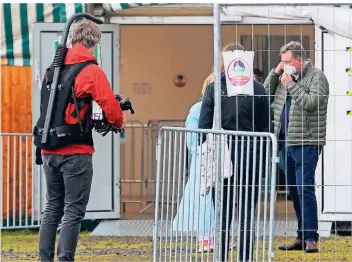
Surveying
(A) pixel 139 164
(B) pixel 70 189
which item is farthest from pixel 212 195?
(A) pixel 139 164

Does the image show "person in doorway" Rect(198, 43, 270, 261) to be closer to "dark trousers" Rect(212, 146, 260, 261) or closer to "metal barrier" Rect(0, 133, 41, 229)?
"dark trousers" Rect(212, 146, 260, 261)

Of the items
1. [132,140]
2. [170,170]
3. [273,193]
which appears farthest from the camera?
[132,140]

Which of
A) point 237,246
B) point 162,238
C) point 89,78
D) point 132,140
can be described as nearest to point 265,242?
point 237,246

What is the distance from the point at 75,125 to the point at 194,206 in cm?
120

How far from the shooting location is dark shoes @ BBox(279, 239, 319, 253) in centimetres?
851

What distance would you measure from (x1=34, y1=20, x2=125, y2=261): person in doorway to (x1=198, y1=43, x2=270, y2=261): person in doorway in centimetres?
94

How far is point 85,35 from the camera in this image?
7.00 metres

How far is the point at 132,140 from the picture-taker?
45.3 feet

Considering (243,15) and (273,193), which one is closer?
(273,193)

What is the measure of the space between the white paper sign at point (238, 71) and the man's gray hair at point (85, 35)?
0.99 meters

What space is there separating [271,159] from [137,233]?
3.84 meters

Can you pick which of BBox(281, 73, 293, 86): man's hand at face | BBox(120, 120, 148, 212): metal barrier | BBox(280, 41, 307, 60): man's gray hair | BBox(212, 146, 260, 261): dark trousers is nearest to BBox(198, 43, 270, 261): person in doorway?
BBox(212, 146, 260, 261): dark trousers

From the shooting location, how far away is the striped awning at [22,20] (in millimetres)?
10562

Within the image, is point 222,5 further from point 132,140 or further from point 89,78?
point 132,140
